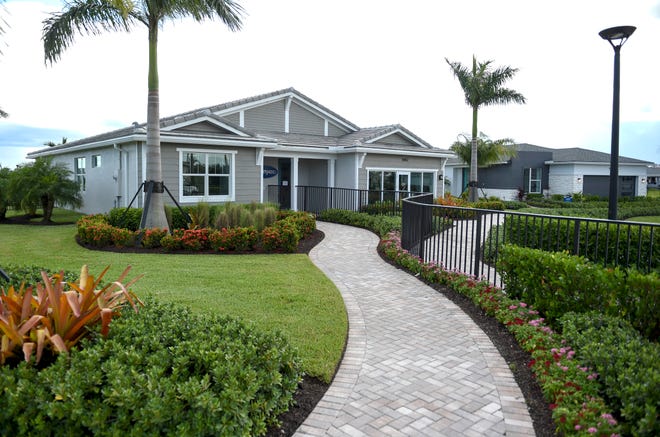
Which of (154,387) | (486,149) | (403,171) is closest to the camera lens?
(154,387)

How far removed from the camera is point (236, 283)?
771cm

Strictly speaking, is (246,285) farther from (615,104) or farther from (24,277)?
(615,104)

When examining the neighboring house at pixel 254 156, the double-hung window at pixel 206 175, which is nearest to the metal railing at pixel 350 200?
the neighboring house at pixel 254 156

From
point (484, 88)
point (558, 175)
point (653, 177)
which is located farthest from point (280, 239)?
point (653, 177)

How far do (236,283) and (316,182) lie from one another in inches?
577

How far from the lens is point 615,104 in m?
9.79

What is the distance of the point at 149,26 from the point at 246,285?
8.27 m

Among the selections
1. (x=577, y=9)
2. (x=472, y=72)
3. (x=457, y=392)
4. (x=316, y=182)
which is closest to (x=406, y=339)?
(x=457, y=392)

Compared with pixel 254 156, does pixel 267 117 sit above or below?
above

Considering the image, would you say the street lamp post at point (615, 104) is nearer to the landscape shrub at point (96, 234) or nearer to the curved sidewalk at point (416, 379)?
the curved sidewalk at point (416, 379)

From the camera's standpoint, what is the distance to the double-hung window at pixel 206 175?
15.8 m

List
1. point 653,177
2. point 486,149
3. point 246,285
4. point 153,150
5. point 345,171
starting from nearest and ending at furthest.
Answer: point 246,285 → point 153,150 → point 345,171 → point 486,149 → point 653,177

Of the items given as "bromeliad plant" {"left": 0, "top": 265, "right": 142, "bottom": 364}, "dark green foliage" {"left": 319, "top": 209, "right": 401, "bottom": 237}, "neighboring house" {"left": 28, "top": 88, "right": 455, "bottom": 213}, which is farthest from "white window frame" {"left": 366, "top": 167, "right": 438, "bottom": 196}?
"bromeliad plant" {"left": 0, "top": 265, "right": 142, "bottom": 364}

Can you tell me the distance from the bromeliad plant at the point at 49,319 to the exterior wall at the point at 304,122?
1818cm
